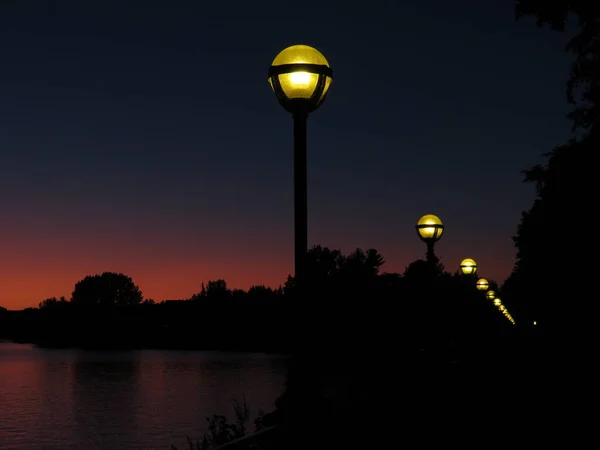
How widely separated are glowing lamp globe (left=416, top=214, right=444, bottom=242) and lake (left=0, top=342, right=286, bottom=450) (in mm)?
6195

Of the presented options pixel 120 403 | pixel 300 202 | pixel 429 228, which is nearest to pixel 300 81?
pixel 300 202

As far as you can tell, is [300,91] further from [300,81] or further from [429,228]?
[429,228]

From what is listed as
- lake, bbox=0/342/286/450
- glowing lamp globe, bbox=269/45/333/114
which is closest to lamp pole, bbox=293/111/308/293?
glowing lamp globe, bbox=269/45/333/114

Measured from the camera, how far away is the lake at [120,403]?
53.9 metres

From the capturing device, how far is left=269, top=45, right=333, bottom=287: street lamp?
38.0 ft

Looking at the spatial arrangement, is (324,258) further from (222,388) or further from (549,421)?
(549,421)

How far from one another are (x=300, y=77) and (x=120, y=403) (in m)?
68.0

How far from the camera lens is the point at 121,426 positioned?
2367 inches

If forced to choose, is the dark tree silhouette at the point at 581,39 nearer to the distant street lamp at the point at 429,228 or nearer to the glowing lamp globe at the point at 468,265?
the distant street lamp at the point at 429,228

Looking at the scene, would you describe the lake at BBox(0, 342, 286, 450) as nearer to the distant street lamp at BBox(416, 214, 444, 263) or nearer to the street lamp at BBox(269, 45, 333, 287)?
the distant street lamp at BBox(416, 214, 444, 263)

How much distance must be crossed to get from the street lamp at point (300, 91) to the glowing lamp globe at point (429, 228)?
13.8 meters

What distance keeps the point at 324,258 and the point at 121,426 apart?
52020mm

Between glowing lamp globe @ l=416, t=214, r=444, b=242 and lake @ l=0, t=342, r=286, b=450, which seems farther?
lake @ l=0, t=342, r=286, b=450

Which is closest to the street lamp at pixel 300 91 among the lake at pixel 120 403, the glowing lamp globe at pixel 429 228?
the lake at pixel 120 403
